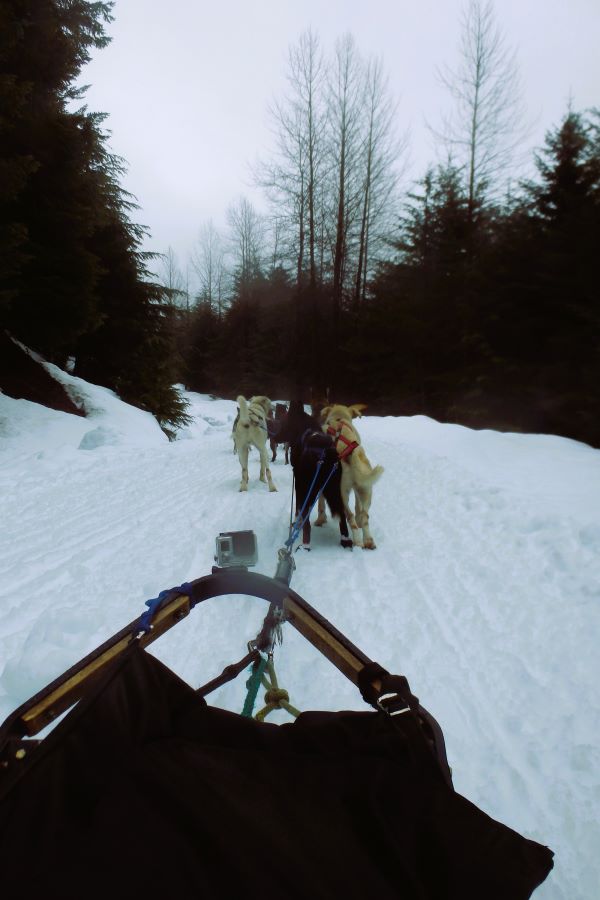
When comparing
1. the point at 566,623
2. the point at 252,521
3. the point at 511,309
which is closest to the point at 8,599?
the point at 252,521

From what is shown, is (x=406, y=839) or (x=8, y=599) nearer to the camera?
(x=406, y=839)

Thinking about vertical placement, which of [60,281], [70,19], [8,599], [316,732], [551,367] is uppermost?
[70,19]

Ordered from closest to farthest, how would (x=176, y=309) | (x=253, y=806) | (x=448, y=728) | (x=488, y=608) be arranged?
(x=253, y=806) < (x=448, y=728) < (x=488, y=608) < (x=176, y=309)

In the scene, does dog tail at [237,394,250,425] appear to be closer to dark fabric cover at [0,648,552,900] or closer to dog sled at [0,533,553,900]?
dog sled at [0,533,553,900]

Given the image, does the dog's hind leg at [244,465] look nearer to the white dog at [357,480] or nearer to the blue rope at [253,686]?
the white dog at [357,480]

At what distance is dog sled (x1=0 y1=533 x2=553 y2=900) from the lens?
0.76 meters

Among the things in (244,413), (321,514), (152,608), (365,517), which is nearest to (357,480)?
(365,517)

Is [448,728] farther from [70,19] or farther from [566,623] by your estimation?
[70,19]

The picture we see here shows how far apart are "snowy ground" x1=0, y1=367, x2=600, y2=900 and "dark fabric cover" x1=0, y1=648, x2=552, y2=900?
0.93 m

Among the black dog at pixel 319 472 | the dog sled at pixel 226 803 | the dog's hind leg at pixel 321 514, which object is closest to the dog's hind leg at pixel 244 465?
the dog's hind leg at pixel 321 514

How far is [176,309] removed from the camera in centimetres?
1465

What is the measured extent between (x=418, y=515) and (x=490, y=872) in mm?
4511

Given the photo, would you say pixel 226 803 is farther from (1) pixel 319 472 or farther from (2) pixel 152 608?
(1) pixel 319 472

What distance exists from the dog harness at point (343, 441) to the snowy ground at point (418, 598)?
879 mm
